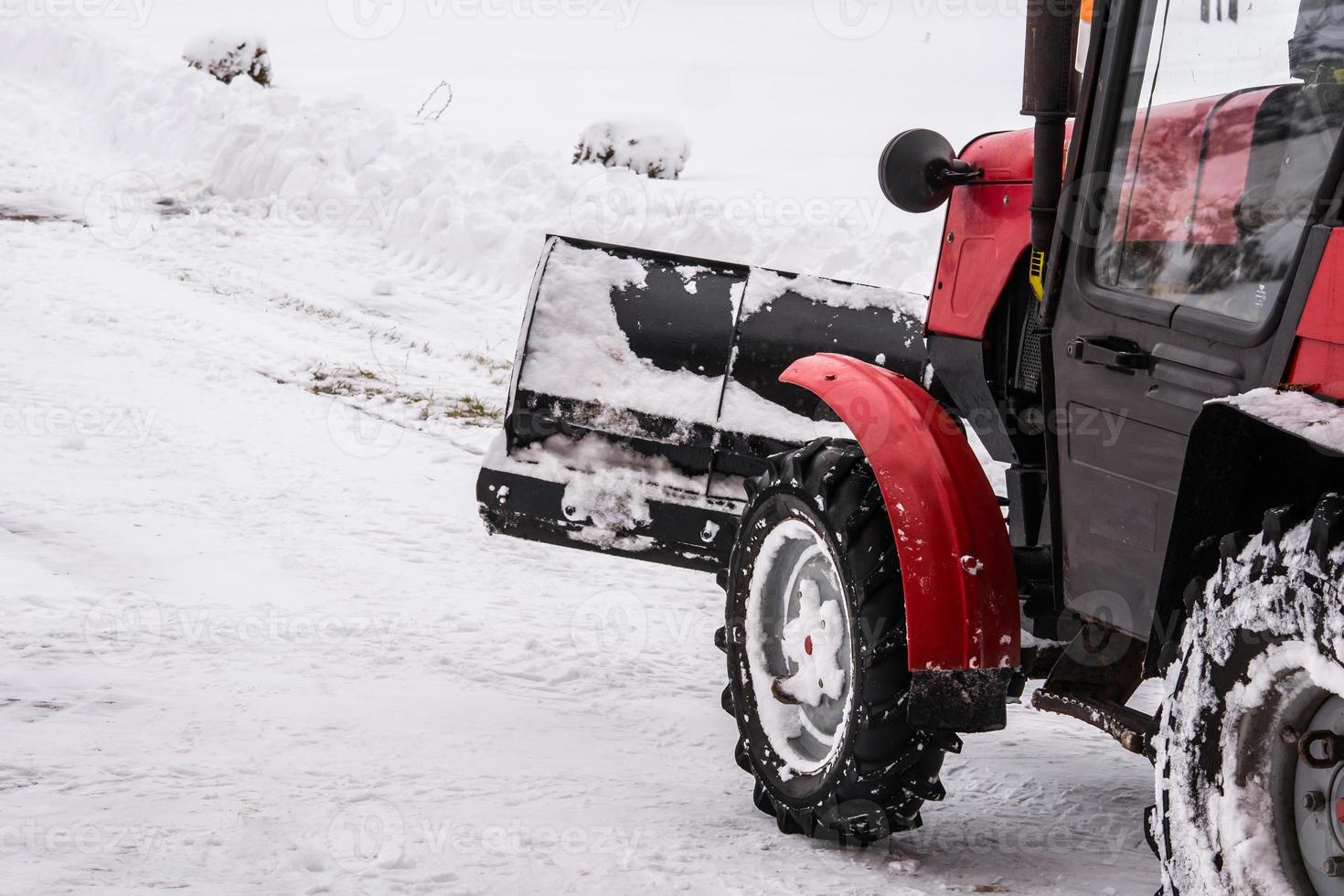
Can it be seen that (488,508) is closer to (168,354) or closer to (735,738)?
(735,738)

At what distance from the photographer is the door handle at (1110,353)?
95.2 inches

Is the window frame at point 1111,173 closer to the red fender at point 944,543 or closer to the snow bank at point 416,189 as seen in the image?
the red fender at point 944,543

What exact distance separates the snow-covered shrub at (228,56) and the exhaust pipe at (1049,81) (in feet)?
48.7

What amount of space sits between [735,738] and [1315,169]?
2.22 meters

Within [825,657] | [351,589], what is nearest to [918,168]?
[825,657]

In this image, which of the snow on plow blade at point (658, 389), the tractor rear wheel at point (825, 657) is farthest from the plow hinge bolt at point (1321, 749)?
the snow on plow blade at point (658, 389)

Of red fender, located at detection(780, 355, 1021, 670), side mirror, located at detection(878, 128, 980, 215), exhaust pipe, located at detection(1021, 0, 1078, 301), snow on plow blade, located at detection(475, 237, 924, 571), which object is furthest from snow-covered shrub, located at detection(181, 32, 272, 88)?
exhaust pipe, located at detection(1021, 0, 1078, 301)

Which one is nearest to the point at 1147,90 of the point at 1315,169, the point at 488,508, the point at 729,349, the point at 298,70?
the point at 1315,169

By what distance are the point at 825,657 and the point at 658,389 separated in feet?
4.59

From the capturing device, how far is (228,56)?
15.8 m

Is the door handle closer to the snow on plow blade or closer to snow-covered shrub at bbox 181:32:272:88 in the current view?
the snow on plow blade

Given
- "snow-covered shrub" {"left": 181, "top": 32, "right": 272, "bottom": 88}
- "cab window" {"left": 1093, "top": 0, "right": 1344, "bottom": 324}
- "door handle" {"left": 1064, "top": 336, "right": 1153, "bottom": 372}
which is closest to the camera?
"cab window" {"left": 1093, "top": 0, "right": 1344, "bottom": 324}

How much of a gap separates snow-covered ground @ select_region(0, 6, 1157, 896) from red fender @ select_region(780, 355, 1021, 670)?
1.74ft

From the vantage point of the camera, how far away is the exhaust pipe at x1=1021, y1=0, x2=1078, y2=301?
232 centimetres
